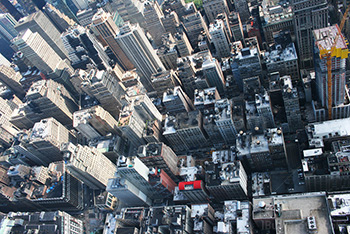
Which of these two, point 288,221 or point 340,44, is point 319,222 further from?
point 340,44

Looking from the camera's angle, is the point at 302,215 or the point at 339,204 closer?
the point at 339,204

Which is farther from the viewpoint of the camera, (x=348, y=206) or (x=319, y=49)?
(x=319, y=49)

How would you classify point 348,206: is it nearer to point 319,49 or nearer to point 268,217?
point 268,217

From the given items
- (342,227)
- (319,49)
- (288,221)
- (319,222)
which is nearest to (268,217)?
(288,221)

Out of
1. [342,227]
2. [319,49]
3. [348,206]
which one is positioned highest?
[319,49]

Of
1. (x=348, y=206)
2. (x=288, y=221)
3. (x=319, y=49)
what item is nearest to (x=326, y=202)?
(x=348, y=206)

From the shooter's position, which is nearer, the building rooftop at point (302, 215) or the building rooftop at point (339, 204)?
the building rooftop at point (339, 204)

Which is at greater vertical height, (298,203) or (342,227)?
(298,203)

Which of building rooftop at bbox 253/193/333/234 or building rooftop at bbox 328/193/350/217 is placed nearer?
building rooftop at bbox 328/193/350/217

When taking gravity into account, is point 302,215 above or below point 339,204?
below

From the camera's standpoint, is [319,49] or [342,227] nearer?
[342,227]
